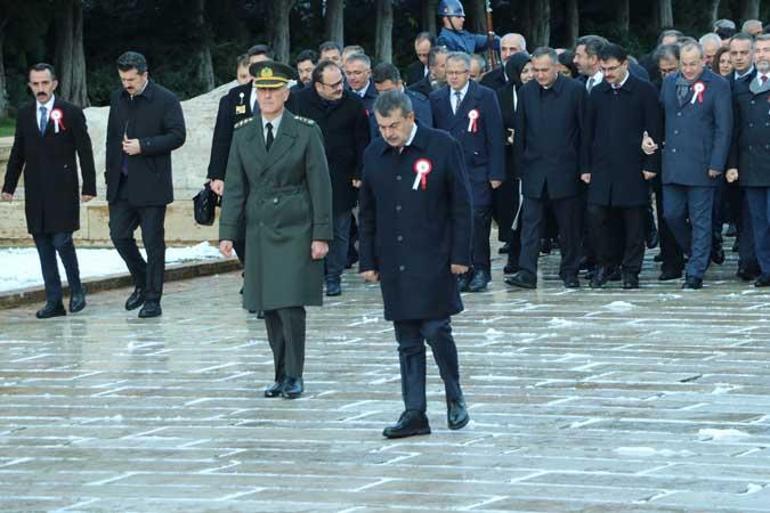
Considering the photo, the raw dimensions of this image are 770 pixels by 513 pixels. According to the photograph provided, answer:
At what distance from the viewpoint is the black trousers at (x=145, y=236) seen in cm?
1479

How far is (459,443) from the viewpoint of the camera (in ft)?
31.2

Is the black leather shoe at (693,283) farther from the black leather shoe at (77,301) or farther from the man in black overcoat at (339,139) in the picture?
the black leather shoe at (77,301)

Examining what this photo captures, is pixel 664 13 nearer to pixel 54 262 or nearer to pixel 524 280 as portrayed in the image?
pixel 524 280

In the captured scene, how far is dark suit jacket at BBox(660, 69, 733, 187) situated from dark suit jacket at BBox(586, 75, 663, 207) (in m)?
0.14

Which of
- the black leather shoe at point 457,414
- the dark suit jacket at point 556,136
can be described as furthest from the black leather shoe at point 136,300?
the black leather shoe at point 457,414

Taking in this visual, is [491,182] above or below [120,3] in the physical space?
below

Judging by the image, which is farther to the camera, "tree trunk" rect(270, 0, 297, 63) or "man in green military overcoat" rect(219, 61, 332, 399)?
"tree trunk" rect(270, 0, 297, 63)

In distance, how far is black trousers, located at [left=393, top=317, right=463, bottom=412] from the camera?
976 centimetres

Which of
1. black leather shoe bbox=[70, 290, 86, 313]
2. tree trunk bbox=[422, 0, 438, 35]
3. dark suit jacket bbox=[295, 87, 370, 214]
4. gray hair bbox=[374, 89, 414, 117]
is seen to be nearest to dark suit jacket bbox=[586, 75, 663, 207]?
dark suit jacket bbox=[295, 87, 370, 214]

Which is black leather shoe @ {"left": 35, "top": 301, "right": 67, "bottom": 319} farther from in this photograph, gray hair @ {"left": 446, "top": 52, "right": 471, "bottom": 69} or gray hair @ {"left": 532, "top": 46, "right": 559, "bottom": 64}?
gray hair @ {"left": 532, "top": 46, "right": 559, "bottom": 64}

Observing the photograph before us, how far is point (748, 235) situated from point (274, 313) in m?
6.00

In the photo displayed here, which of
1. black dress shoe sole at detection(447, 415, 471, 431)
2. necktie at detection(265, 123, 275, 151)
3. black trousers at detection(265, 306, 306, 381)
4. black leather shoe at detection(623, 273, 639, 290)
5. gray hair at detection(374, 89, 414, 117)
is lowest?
black dress shoe sole at detection(447, 415, 471, 431)

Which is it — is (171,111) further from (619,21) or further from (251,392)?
(619,21)

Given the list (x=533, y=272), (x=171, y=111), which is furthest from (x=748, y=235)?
(x=171, y=111)
